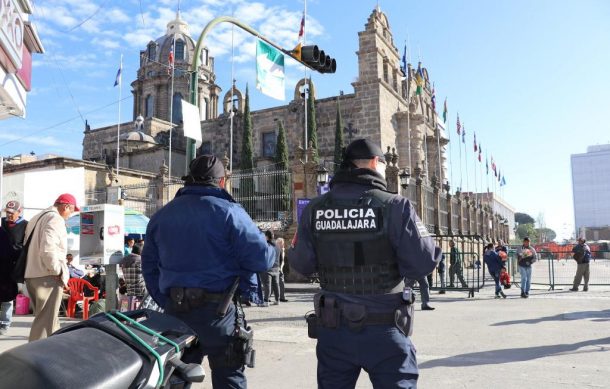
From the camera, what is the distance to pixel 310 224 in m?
3.28

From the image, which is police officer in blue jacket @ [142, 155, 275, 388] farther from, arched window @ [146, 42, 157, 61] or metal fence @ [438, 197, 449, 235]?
arched window @ [146, 42, 157, 61]

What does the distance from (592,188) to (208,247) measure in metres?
172

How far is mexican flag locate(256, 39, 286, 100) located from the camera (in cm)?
1220

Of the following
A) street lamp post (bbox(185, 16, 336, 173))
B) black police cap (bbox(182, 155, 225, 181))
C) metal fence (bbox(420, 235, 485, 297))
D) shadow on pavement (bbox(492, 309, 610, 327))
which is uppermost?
street lamp post (bbox(185, 16, 336, 173))

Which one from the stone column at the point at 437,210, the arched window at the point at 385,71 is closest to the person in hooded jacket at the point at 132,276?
the stone column at the point at 437,210

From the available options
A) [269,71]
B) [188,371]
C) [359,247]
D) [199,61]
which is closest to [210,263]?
[359,247]

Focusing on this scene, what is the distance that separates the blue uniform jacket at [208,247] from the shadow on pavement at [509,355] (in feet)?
11.1

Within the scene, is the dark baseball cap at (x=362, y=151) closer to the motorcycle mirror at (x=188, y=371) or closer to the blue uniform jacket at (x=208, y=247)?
the blue uniform jacket at (x=208, y=247)

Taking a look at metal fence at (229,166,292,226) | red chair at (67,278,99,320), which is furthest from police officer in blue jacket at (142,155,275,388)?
metal fence at (229,166,292,226)

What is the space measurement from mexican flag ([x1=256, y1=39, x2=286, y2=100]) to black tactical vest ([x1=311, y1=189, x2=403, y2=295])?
9.69 meters

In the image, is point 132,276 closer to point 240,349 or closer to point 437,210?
point 240,349

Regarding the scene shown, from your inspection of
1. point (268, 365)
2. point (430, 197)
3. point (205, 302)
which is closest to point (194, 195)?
point (205, 302)

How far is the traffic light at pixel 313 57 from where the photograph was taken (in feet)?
36.9

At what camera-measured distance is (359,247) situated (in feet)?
10.1
